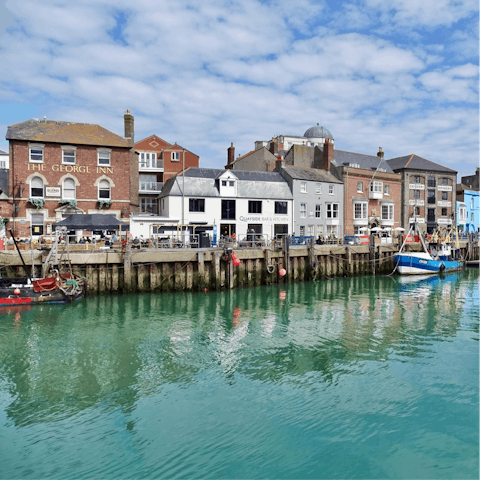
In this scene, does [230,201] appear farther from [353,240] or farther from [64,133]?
[64,133]

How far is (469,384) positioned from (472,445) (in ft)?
10.5

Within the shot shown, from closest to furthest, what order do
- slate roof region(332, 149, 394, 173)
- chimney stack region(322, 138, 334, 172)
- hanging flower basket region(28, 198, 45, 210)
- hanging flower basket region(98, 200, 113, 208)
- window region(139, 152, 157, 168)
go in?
hanging flower basket region(28, 198, 45, 210) → hanging flower basket region(98, 200, 113, 208) → window region(139, 152, 157, 168) → chimney stack region(322, 138, 334, 172) → slate roof region(332, 149, 394, 173)

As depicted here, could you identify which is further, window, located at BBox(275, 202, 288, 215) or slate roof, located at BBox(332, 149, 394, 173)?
slate roof, located at BBox(332, 149, 394, 173)

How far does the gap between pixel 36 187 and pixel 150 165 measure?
15.8 metres

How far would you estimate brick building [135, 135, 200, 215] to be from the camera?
1822 inches

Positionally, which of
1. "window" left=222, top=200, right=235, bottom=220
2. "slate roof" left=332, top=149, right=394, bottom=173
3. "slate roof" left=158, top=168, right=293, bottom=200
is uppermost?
"slate roof" left=332, top=149, right=394, bottom=173

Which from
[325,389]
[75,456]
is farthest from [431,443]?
[75,456]

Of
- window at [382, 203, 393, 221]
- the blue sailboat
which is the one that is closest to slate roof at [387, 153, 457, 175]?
window at [382, 203, 393, 221]

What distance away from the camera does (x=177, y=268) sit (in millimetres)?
25344

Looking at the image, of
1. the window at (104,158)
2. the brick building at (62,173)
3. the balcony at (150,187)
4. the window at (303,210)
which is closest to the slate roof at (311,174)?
the window at (303,210)

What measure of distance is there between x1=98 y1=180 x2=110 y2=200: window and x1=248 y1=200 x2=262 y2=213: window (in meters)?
14.6

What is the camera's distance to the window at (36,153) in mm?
34688

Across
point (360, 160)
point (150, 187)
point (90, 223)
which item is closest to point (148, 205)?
point (150, 187)

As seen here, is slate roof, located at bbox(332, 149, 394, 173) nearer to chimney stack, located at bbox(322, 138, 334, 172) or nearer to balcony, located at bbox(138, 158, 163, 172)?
chimney stack, located at bbox(322, 138, 334, 172)
